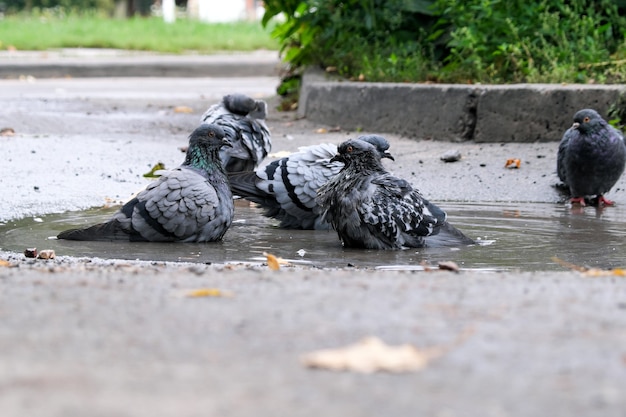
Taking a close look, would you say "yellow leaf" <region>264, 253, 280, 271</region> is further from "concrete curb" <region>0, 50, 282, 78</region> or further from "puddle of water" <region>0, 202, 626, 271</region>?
"concrete curb" <region>0, 50, 282, 78</region>

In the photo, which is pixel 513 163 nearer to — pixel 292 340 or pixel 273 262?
pixel 273 262

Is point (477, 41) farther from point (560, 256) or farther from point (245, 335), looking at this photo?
point (245, 335)

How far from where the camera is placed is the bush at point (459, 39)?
9258 mm

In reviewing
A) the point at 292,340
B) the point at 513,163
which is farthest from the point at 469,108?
the point at 292,340

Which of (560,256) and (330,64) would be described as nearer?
(560,256)

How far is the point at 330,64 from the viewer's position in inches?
445

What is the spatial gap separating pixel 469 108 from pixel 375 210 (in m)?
3.47

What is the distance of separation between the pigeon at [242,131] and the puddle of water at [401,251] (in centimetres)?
41

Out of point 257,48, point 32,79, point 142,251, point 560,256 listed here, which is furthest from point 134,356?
point 257,48

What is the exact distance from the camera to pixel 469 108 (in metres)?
8.64

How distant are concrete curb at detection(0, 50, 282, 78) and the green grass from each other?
830 mm

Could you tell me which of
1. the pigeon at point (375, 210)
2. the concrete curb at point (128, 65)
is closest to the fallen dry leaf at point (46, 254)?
the pigeon at point (375, 210)

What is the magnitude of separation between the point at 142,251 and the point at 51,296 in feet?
6.87

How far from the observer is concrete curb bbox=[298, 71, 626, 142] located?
8.20m
